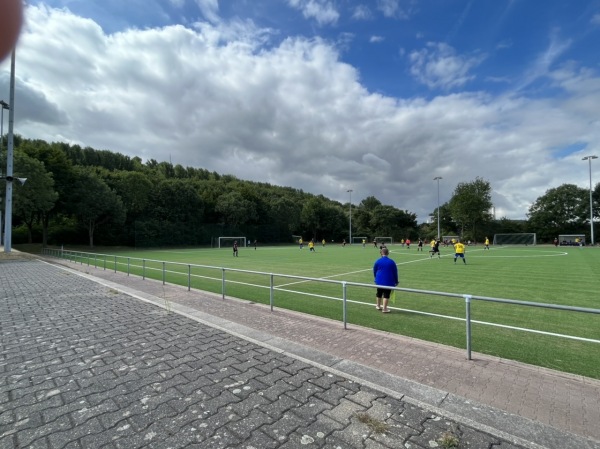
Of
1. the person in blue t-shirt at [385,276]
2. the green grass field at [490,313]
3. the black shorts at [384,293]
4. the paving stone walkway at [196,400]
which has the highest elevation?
the person in blue t-shirt at [385,276]

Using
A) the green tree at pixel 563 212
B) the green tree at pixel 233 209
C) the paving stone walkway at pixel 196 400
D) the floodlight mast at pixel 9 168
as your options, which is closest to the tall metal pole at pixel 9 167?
the floodlight mast at pixel 9 168

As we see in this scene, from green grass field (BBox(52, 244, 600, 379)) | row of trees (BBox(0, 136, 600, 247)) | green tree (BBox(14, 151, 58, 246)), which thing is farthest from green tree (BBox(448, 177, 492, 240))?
green tree (BBox(14, 151, 58, 246))

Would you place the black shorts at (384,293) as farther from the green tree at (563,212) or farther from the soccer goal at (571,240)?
the green tree at (563,212)

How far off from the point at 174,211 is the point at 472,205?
5844 cm

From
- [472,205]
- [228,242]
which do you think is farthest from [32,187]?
[472,205]

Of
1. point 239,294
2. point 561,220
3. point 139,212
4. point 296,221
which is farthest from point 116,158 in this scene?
point 561,220

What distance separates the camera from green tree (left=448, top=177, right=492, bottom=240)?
68375 mm

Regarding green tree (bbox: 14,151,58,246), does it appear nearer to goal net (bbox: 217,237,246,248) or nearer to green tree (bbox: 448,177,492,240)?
goal net (bbox: 217,237,246,248)

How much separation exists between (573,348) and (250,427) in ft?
17.7

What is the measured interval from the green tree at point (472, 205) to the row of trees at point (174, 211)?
0.62 feet

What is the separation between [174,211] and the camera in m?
63.2

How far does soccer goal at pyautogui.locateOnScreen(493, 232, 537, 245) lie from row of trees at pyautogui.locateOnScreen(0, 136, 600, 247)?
17.7ft

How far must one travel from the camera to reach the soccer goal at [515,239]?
6250 centimetres

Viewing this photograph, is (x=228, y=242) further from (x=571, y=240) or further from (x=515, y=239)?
(x=571, y=240)
